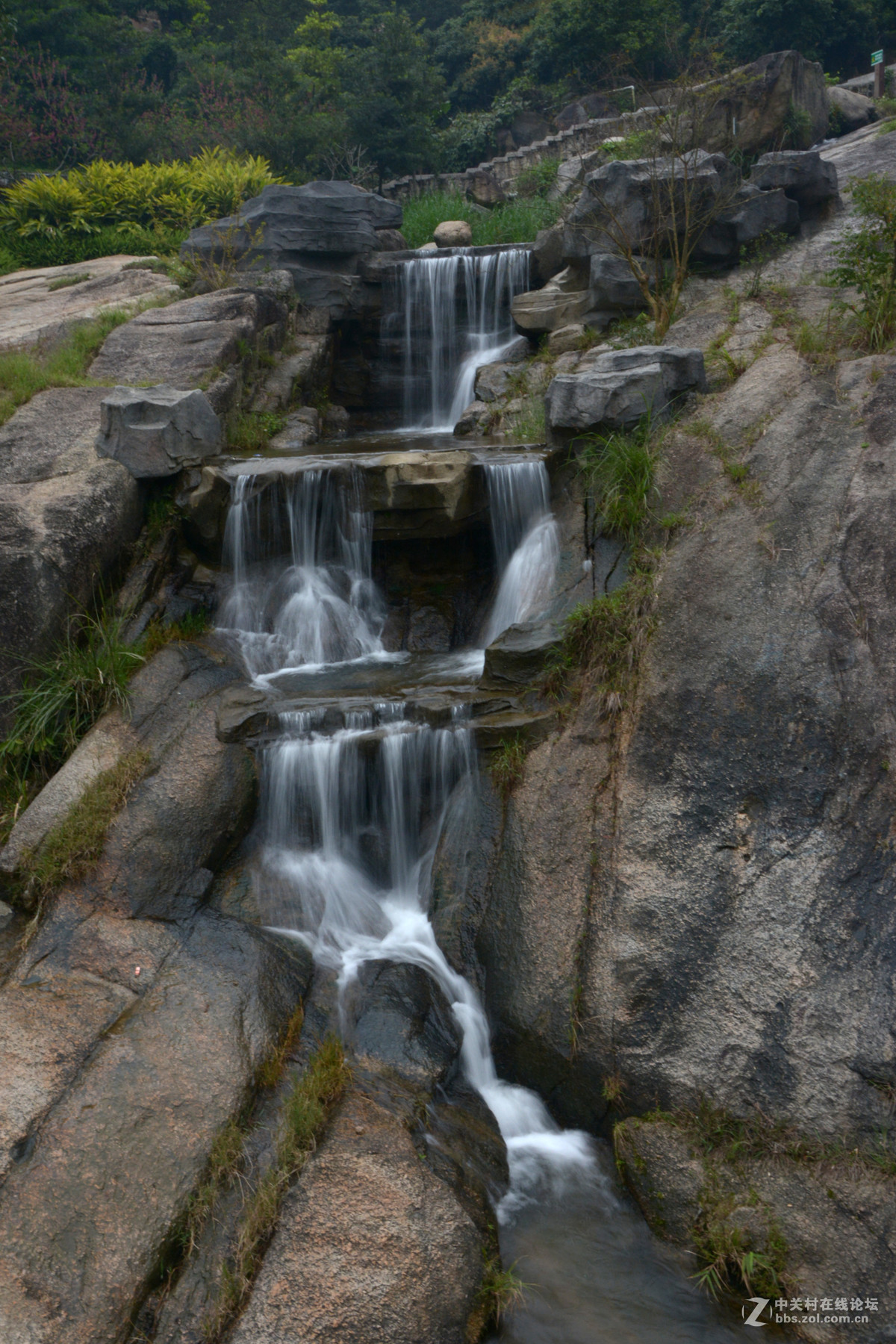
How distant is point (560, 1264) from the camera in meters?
4.06

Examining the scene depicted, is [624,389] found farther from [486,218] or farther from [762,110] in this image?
[486,218]

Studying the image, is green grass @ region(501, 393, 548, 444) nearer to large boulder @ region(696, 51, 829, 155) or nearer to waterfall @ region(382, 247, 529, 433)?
waterfall @ region(382, 247, 529, 433)

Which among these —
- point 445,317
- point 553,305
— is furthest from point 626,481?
point 445,317

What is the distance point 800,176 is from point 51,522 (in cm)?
968

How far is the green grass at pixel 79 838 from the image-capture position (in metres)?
5.25

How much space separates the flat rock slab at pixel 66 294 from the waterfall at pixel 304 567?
15.9 feet

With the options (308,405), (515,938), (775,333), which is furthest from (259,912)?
(308,405)

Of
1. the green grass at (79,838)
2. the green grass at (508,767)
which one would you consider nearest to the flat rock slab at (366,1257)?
the green grass at (508,767)

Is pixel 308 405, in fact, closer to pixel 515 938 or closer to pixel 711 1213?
pixel 515 938

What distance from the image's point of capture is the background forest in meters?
20.3

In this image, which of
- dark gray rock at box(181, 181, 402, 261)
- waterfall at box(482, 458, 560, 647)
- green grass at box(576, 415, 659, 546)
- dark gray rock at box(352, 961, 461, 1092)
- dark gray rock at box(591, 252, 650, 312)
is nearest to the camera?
dark gray rock at box(352, 961, 461, 1092)

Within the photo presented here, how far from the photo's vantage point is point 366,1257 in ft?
11.9

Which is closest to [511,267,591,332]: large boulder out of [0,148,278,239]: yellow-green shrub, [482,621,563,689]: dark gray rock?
[482,621,563,689]: dark gray rock

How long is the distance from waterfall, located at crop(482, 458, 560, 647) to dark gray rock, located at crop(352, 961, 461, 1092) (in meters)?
3.17
